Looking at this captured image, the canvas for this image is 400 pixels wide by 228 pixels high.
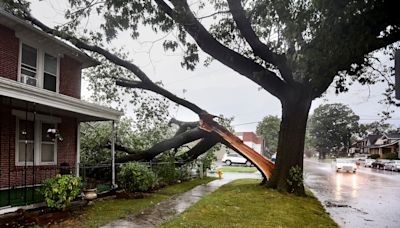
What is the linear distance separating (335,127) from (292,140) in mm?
97733

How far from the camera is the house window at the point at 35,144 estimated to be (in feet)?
41.0

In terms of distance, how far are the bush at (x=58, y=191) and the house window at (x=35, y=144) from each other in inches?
96.9

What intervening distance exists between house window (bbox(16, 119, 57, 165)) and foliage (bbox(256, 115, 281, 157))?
64.2 m

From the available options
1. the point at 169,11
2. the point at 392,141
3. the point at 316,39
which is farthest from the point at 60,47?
the point at 392,141

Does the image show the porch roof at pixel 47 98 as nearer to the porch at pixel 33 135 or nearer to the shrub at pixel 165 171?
the porch at pixel 33 135

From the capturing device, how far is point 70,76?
1528 cm

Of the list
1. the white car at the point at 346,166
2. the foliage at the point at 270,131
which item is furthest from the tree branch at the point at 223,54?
the foliage at the point at 270,131

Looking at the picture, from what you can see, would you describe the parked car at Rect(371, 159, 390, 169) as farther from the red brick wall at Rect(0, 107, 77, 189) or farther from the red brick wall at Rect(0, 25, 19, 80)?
the red brick wall at Rect(0, 25, 19, 80)

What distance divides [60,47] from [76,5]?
2.01 meters

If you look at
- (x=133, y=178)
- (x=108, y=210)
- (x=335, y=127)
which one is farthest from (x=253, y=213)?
(x=335, y=127)

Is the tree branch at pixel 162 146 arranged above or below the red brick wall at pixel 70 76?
below

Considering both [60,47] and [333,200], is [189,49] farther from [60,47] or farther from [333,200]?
[333,200]

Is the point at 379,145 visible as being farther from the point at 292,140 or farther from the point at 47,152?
the point at 47,152

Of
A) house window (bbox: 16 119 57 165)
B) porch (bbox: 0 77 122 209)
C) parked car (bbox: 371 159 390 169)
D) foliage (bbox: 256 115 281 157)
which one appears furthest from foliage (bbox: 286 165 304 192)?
foliage (bbox: 256 115 281 157)
